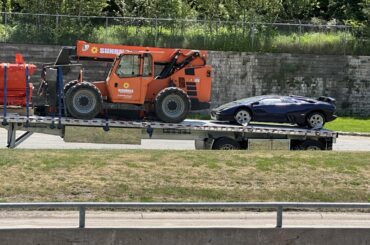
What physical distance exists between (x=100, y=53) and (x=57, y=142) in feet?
13.9

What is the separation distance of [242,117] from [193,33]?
61.1 ft

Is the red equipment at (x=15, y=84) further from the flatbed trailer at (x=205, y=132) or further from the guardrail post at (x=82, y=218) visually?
the guardrail post at (x=82, y=218)

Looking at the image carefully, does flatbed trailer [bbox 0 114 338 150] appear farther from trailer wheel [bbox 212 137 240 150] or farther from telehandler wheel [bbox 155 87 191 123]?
telehandler wheel [bbox 155 87 191 123]

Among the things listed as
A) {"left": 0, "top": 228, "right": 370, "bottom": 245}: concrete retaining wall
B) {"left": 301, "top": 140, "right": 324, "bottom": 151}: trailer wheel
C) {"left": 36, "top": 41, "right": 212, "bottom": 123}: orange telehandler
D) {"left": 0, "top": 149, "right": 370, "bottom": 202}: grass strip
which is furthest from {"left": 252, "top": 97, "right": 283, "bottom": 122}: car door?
{"left": 0, "top": 228, "right": 370, "bottom": 245}: concrete retaining wall

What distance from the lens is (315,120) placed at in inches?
972

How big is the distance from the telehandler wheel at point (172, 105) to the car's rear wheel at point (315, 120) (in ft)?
13.8

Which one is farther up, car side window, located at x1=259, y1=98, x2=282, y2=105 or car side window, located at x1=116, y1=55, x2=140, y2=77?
car side window, located at x1=116, y1=55, x2=140, y2=77

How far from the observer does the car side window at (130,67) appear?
22906 mm

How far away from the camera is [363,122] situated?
3866 cm

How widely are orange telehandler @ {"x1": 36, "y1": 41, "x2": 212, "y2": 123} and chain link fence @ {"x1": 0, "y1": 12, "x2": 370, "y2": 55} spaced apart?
1745cm

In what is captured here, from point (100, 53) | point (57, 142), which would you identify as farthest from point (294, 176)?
point (57, 142)

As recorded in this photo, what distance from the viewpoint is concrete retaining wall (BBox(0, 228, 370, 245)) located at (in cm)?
1088

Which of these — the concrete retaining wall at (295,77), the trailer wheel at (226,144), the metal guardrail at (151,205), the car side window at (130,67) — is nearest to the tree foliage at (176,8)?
the concrete retaining wall at (295,77)

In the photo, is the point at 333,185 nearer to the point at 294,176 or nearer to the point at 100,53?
the point at 294,176
